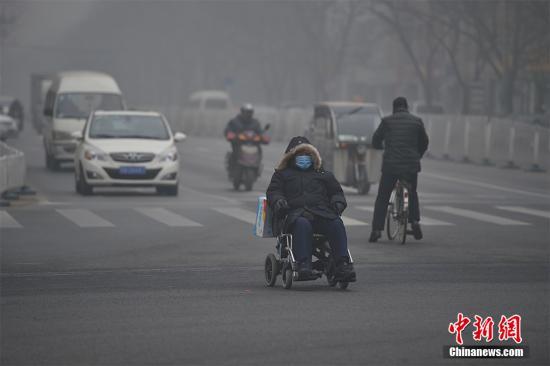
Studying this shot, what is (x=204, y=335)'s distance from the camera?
9531 mm

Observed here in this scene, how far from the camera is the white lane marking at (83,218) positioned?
19812mm

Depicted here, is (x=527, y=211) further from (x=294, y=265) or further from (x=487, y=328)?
(x=487, y=328)

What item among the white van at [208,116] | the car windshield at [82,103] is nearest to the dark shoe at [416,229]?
the car windshield at [82,103]

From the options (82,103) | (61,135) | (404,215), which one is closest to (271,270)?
(404,215)

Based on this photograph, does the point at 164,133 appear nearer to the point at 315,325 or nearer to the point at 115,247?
the point at 115,247

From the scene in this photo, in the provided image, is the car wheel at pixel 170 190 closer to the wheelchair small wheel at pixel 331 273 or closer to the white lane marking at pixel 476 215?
the white lane marking at pixel 476 215

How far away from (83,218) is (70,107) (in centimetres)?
1592

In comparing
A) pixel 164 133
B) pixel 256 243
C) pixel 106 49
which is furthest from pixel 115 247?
pixel 106 49

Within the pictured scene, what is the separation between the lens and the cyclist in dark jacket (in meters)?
17.1

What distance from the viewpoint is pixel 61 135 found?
3481 centimetres

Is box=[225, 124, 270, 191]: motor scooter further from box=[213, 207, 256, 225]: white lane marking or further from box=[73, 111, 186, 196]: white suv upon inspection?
box=[213, 207, 256, 225]: white lane marking

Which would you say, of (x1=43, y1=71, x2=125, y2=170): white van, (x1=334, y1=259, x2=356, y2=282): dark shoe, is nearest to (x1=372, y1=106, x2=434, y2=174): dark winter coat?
(x1=334, y1=259, x2=356, y2=282): dark shoe

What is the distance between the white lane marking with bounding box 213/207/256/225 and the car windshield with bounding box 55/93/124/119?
45.5ft

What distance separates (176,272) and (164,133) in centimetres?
1387
